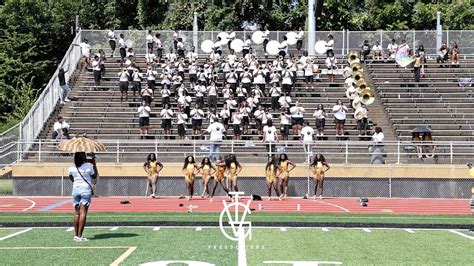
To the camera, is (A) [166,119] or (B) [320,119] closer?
(B) [320,119]

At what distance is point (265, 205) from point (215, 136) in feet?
21.9

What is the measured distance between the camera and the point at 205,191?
93.7 feet

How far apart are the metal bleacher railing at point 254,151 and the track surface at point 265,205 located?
2.21 meters

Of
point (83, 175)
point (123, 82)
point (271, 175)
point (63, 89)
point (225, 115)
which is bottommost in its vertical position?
point (271, 175)

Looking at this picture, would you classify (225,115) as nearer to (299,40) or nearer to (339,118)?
(339,118)

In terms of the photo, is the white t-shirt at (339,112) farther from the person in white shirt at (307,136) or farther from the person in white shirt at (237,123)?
the person in white shirt at (237,123)

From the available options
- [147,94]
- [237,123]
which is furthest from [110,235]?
[147,94]

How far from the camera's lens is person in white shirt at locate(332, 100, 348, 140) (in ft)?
108

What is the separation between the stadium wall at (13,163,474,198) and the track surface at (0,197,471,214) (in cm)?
107

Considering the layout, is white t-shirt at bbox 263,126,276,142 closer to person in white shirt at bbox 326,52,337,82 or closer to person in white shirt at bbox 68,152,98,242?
person in white shirt at bbox 326,52,337,82

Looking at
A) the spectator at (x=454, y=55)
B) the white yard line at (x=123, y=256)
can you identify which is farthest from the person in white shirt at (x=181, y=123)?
the white yard line at (x=123, y=256)

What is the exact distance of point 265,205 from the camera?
2517 centimetres

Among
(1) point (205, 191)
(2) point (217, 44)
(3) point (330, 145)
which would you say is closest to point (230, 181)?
(1) point (205, 191)

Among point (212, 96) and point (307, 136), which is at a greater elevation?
point (212, 96)
